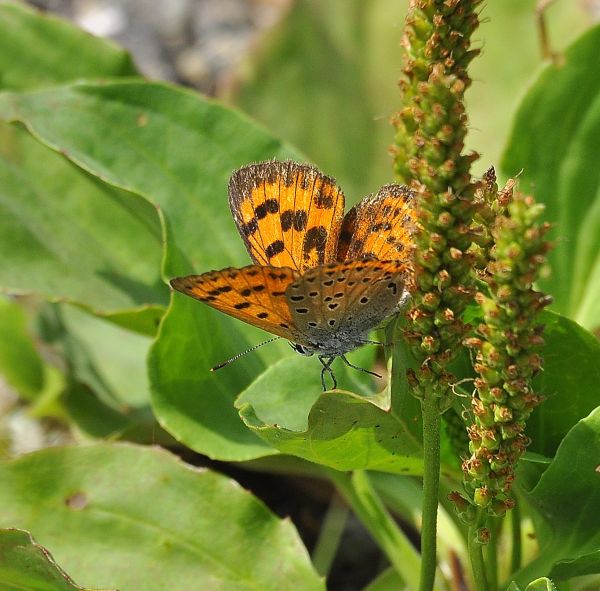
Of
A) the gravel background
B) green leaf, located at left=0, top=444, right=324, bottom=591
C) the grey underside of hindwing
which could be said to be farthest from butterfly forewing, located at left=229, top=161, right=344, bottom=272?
the gravel background

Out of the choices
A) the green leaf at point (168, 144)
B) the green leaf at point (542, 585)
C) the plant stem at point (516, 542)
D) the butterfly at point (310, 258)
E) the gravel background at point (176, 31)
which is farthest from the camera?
the gravel background at point (176, 31)

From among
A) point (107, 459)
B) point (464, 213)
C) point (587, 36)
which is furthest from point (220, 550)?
point (587, 36)

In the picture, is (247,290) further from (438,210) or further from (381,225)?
(438,210)

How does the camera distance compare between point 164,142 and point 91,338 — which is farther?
point 91,338

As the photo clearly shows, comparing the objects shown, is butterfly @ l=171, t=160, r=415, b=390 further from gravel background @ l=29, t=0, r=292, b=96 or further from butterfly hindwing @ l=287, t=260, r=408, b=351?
gravel background @ l=29, t=0, r=292, b=96

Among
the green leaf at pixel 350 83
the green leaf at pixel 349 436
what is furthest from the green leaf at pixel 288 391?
the green leaf at pixel 350 83

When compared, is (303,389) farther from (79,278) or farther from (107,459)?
(79,278)

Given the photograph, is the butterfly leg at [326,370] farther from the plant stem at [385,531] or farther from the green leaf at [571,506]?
the green leaf at [571,506]
